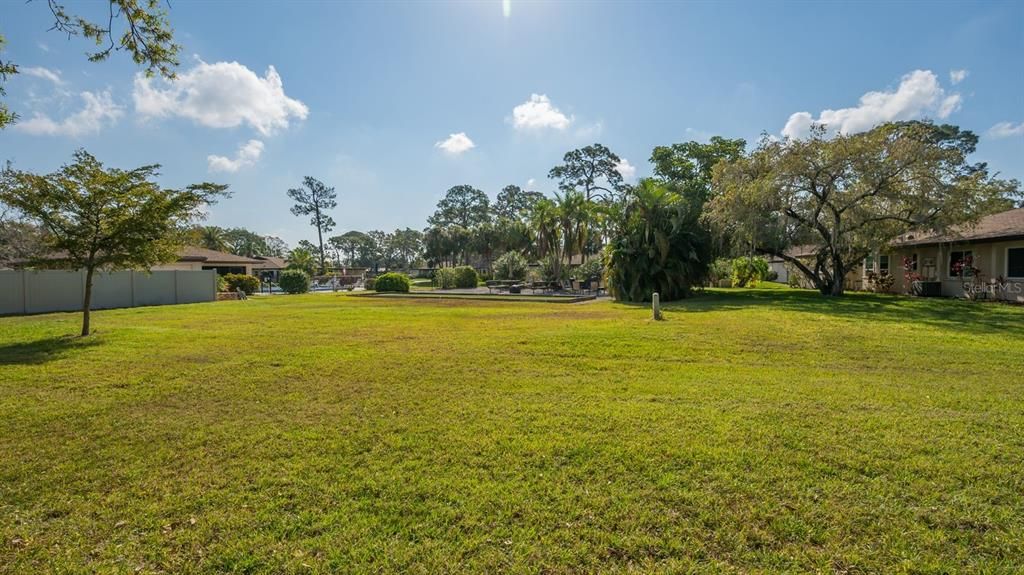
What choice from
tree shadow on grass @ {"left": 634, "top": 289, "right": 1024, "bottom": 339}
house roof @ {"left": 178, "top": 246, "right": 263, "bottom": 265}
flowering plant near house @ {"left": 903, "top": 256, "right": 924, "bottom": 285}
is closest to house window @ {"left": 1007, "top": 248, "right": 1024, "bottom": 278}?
tree shadow on grass @ {"left": 634, "top": 289, "right": 1024, "bottom": 339}

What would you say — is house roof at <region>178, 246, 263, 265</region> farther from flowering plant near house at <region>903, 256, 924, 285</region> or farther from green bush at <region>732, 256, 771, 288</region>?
flowering plant near house at <region>903, 256, 924, 285</region>

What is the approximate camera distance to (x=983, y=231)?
17.9 metres

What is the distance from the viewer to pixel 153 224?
1027 centimetres

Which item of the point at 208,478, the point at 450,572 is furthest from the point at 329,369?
the point at 450,572

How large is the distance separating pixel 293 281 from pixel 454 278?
10755mm

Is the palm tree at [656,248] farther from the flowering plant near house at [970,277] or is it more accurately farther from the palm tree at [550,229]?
the palm tree at [550,229]

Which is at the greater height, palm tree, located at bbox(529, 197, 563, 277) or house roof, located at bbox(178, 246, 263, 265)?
palm tree, located at bbox(529, 197, 563, 277)

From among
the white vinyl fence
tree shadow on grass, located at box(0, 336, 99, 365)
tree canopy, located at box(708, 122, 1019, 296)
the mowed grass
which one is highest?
tree canopy, located at box(708, 122, 1019, 296)

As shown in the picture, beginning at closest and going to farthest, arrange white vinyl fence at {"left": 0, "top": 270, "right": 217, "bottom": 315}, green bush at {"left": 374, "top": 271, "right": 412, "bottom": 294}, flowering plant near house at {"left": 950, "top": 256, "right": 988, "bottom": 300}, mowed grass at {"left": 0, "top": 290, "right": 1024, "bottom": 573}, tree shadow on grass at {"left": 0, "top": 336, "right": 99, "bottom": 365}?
mowed grass at {"left": 0, "top": 290, "right": 1024, "bottom": 573}
tree shadow on grass at {"left": 0, "top": 336, "right": 99, "bottom": 365}
flowering plant near house at {"left": 950, "top": 256, "right": 988, "bottom": 300}
white vinyl fence at {"left": 0, "top": 270, "right": 217, "bottom": 315}
green bush at {"left": 374, "top": 271, "right": 412, "bottom": 294}

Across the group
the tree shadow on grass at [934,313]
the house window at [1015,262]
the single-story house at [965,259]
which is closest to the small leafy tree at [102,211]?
the tree shadow on grass at [934,313]

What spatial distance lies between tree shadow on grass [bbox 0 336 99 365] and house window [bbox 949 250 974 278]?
26.8 meters

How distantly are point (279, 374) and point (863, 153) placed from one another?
18956mm

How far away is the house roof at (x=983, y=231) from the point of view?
16.4 meters

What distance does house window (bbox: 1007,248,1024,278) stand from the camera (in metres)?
16.2
